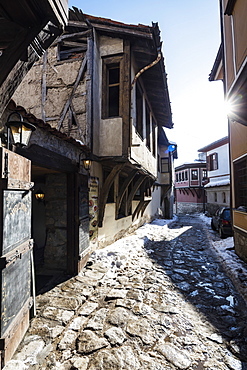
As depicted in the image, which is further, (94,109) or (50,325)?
(94,109)

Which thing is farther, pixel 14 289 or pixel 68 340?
pixel 68 340

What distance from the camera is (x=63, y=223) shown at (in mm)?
5621

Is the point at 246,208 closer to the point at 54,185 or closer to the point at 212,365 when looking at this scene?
the point at 212,365

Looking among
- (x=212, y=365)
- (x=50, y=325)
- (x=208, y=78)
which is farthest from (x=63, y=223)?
(x=208, y=78)

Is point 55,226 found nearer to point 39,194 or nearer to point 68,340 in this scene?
point 39,194

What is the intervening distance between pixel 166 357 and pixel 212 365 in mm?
572

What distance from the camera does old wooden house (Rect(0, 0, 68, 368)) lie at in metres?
2.54

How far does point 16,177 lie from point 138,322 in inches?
122

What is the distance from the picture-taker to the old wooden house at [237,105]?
15.6ft

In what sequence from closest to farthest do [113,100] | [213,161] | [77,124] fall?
[77,124] → [113,100] → [213,161]

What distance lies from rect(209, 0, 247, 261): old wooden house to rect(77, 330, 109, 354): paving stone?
5.15m

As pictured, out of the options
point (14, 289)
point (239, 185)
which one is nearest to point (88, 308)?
point (14, 289)

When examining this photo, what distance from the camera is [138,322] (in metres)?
3.37

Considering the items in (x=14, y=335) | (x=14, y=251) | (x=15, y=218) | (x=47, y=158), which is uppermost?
(x=47, y=158)
